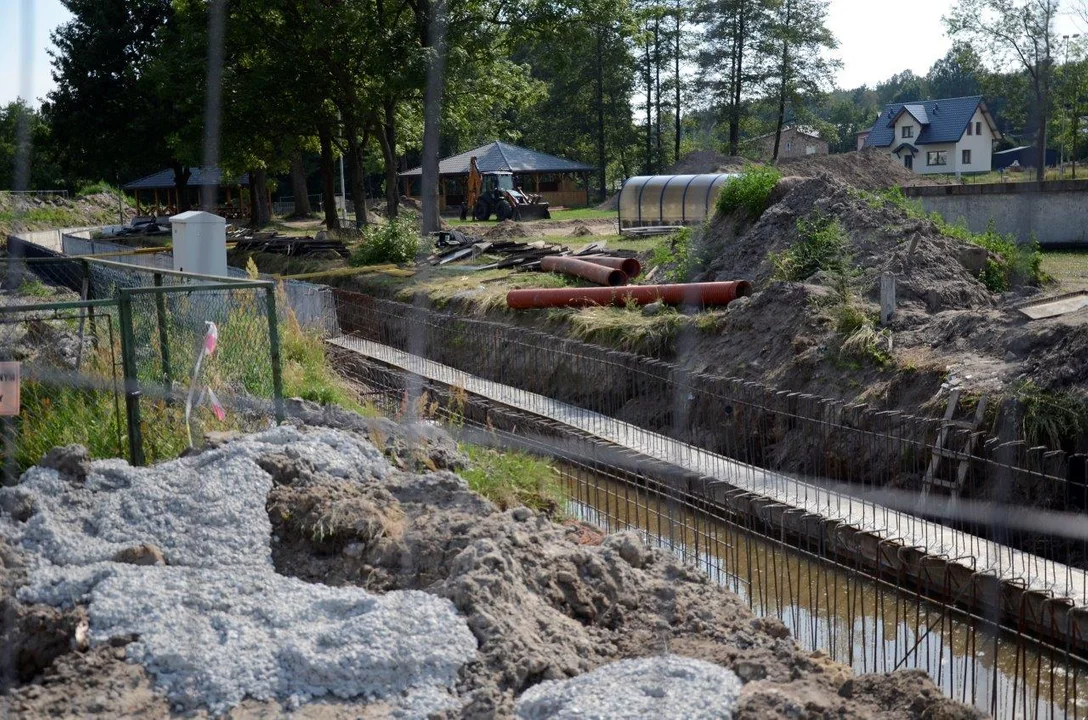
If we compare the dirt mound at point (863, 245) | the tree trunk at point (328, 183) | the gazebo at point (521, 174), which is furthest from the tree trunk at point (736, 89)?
the dirt mound at point (863, 245)

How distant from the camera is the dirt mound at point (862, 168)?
3784cm

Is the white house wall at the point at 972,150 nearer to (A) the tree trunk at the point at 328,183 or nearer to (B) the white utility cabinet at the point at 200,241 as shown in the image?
(A) the tree trunk at the point at 328,183

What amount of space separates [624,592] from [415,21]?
21.8 metres

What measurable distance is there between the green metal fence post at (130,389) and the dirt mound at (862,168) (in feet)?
108

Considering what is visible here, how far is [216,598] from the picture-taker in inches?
183

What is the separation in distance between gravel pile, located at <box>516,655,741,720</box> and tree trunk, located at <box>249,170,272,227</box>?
3559cm

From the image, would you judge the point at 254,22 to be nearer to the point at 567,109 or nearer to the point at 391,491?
the point at 391,491

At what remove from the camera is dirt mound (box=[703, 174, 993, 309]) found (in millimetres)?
11688

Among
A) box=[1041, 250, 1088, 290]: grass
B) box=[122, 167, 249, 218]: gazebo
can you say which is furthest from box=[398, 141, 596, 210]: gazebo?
box=[1041, 250, 1088, 290]: grass

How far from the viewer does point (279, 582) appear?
4.85 m

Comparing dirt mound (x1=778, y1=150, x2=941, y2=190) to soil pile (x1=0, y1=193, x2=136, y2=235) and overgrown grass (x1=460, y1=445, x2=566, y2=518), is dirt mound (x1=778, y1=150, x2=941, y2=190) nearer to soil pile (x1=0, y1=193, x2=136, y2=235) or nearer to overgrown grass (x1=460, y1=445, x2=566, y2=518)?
soil pile (x1=0, y1=193, x2=136, y2=235)

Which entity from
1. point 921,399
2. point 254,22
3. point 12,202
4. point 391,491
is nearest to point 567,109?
point 12,202

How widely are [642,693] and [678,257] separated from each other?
11923 millimetres

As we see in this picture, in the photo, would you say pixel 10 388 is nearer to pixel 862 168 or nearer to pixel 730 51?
pixel 862 168
